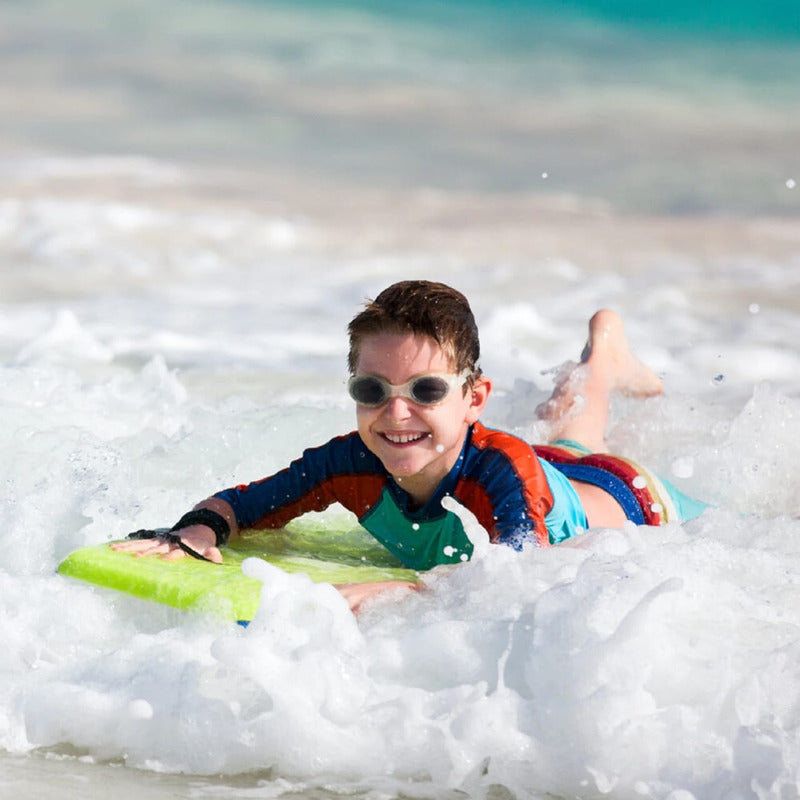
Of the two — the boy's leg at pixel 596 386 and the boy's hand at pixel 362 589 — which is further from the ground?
the boy's leg at pixel 596 386

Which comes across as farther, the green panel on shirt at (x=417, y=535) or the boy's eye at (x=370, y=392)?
the green panel on shirt at (x=417, y=535)

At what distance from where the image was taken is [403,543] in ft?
11.1

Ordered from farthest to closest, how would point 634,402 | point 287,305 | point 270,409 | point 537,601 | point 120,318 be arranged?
point 287,305
point 120,318
point 270,409
point 634,402
point 537,601

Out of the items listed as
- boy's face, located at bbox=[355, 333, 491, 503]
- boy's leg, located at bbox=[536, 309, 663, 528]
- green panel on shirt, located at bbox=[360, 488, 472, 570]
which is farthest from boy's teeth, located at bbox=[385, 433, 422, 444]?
boy's leg, located at bbox=[536, 309, 663, 528]

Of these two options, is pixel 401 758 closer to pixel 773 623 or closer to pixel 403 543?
pixel 773 623

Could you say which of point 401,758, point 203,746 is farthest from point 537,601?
point 203,746

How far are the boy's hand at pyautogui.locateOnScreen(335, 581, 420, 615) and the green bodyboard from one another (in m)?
0.19

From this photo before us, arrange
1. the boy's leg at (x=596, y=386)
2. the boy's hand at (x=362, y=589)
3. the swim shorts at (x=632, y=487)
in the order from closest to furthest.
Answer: the boy's hand at (x=362, y=589), the swim shorts at (x=632, y=487), the boy's leg at (x=596, y=386)

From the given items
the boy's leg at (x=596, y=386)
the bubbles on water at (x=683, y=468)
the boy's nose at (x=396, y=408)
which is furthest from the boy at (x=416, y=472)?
the bubbles on water at (x=683, y=468)

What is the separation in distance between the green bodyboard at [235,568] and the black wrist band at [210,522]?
39mm

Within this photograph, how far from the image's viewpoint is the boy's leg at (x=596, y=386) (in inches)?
180

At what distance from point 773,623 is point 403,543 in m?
1.10

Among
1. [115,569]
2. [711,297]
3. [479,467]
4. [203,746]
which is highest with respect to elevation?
[711,297]

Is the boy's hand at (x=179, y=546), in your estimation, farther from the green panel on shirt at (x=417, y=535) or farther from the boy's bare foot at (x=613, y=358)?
the boy's bare foot at (x=613, y=358)
